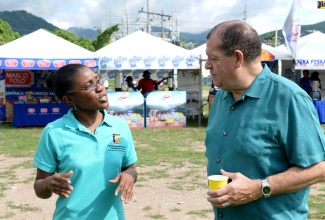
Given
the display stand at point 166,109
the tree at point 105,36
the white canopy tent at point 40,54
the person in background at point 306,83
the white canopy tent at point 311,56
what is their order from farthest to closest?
1. the tree at point 105,36
2. the person in background at point 306,83
3. the white canopy tent at point 311,56
4. the display stand at point 166,109
5. the white canopy tent at point 40,54

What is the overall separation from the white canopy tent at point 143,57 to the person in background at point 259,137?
11.4m

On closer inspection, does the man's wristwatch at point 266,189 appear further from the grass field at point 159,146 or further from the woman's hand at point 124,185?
the grass field at point 159,146

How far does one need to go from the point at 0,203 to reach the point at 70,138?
444cm

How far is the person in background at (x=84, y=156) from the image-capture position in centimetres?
246

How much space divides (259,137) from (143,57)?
11722 millimetres

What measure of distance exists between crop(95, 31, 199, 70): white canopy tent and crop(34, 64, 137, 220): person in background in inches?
427

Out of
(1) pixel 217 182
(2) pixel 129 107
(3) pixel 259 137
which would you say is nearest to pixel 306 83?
(2) pixel 129 107

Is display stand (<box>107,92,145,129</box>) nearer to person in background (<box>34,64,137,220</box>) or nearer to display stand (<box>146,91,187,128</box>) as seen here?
display stand (<box>146,91,187,128</box>)

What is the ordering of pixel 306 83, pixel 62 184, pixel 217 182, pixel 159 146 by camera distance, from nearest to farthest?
pixel 217 182 < pixel 62 184 < pixel 159 146 < pixel 306 83

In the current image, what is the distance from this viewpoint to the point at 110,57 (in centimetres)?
1352

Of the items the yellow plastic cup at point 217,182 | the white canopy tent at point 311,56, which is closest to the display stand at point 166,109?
the white canopy tent at point 311,56

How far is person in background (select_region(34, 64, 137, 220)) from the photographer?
2455 millimetres

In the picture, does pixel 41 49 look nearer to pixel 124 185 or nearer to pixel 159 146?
pixel 159 146

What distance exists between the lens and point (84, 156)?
8.11 ft
